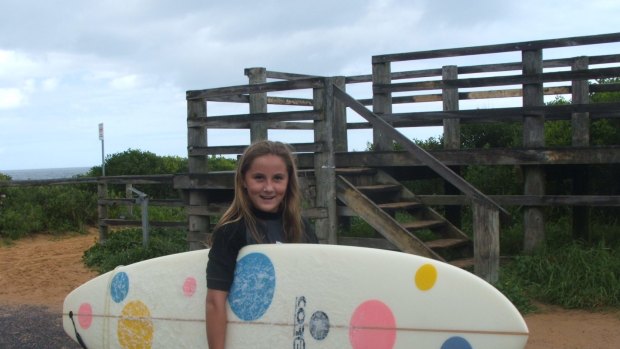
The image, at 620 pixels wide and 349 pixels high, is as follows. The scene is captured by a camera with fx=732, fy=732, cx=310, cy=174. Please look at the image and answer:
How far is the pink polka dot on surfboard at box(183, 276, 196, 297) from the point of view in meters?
3.84

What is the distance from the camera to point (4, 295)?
8.63 meters

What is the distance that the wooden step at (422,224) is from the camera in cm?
736

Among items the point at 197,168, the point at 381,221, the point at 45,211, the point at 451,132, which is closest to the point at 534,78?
the point at 451,132

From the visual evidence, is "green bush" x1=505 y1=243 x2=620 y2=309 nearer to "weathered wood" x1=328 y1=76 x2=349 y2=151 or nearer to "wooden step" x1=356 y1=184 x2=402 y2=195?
"wooden step" x1=356 y1=184 x2=402 y2=195

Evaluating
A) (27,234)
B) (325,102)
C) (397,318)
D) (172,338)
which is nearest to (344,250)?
(397,318)

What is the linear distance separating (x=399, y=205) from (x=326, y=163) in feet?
3.17

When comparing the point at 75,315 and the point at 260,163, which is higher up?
the point at 260,163

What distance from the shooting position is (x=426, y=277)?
3.46m

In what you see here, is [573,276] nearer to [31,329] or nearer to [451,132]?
[451,132]

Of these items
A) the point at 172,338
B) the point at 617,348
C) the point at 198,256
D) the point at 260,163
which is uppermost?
the point at 260,163

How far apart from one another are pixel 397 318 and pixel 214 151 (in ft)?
17.2

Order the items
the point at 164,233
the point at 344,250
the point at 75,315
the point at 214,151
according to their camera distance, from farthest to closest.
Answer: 1. the point at 164,233
2. the point at 214,151
3. the point at 75,315
4. the point at 344,250

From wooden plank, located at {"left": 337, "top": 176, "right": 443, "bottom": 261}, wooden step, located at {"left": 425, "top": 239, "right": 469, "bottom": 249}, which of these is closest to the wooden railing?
wooden plank, located at {"left": 337, "top": 176, "right": 443, "bottom": 261}

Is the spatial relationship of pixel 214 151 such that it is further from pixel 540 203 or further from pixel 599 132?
pixel 599 132
